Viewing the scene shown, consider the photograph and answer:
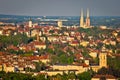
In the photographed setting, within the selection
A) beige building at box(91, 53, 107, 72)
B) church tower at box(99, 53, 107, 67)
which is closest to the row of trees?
beige building at box(91, 53, 107, 72)

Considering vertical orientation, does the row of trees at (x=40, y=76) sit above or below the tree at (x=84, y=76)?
above

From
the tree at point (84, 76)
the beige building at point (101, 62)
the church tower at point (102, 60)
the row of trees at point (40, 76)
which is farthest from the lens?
the church tower at point (102, 60)

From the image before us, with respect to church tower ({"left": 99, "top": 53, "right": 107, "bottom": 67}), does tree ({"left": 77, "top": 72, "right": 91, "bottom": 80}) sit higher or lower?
higher

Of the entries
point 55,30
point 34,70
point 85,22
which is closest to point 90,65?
point 34,70

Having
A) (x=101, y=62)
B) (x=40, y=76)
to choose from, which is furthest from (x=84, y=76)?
(x=101, y=62)

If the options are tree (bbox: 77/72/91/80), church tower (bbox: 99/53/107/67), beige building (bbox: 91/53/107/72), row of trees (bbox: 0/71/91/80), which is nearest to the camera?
row of trees (bbox: 0/71/91/80)

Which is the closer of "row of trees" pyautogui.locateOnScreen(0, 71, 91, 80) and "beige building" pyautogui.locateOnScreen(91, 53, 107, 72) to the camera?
"row of trees" pyautogui.locateOnScreen(0, 71, 91, 80)

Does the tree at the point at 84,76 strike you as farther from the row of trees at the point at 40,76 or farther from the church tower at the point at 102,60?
the church tower at the point at 102,60

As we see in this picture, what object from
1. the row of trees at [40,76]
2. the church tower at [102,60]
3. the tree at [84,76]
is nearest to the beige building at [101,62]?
the church tower at [102,60]

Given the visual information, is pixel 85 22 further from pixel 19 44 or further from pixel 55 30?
pixel 19 44

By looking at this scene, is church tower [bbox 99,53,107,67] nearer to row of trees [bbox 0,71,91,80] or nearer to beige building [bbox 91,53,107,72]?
beige building [bbox 91,53,107,72]

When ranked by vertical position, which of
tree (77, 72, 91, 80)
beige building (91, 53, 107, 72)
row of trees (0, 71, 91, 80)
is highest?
row of trees (0, 71, 91, 80)
